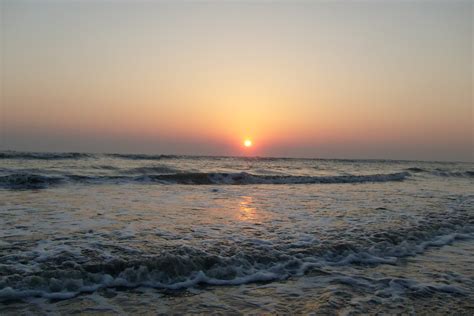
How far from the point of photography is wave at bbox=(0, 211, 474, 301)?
433 cm

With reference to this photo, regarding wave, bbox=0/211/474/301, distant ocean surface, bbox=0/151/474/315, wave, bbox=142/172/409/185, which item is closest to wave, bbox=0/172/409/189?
wave, bbox=142/172/409/185

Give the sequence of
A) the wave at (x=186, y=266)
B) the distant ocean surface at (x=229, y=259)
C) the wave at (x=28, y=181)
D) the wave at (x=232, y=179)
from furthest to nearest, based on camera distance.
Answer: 1. the wave at (x=232, y=179)
2. the wave at (x=28, y=181)
3. the wave at (x=186, y=266)
4. the distant ocean surface at (x=229, y=259)

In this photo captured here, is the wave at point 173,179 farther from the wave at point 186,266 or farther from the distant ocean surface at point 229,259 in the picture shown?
the wave at point 186,266

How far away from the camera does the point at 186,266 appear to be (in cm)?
505

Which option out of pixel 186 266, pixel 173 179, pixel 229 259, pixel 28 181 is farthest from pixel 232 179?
pixel 186 266

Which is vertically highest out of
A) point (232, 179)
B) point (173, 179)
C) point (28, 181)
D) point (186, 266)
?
point (28, 181)

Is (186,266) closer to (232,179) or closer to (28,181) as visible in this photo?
(28,181)

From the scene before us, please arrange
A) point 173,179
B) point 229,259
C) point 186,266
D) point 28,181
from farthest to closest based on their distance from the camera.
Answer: point 173,179, point 28,181, point 229,259, point 186,266

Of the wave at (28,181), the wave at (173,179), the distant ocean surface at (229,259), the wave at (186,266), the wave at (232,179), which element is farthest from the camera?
the wave at (232,179)

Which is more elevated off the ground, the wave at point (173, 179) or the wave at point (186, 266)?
the wave at point (173, 179)

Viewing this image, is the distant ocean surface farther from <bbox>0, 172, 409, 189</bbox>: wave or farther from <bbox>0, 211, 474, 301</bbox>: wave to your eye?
<bbox>0, 172, 409, 189</bbox>: wave

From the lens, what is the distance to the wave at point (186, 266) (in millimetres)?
4328

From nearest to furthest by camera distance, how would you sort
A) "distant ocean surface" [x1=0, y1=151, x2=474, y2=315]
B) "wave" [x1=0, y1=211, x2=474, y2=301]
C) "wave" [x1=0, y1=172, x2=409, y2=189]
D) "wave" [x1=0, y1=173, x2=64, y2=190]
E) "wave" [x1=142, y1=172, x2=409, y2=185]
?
"distant ocean surface" [x1=0, y1=151, x2=474, y2=315]
"wave" [x1=0, y1=211, x2=474, y2=301]
"wave" [x1=0, y1=173, x2=64, y2=190]
"wave" [x1=0, y1=172, x2=409, y2=189]
"wave" [x1=142, y1=172, x2=409, y2=185]

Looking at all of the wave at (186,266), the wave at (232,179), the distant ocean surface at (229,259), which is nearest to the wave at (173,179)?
the wave at (232,179)
